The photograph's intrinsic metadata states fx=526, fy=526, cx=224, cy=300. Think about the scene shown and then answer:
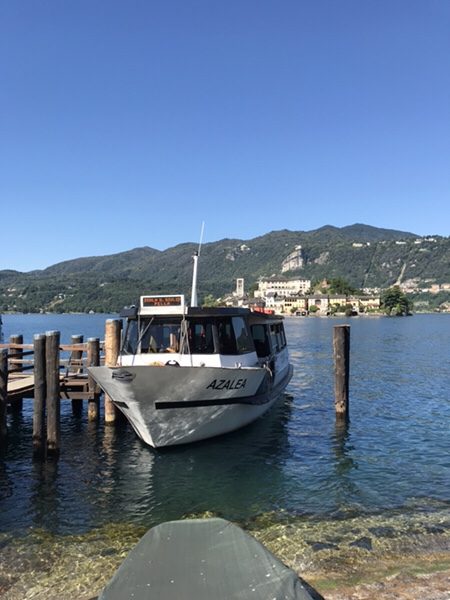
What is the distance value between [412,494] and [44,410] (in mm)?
9644

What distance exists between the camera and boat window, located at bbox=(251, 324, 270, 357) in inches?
789

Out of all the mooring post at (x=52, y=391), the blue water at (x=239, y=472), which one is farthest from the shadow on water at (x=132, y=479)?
the mooring post at (x=52, y=391)

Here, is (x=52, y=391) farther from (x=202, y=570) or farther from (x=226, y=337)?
(x=202, y=570)

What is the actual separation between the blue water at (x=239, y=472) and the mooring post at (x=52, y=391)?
62 cm

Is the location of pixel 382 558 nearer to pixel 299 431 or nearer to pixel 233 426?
pixel 233 426

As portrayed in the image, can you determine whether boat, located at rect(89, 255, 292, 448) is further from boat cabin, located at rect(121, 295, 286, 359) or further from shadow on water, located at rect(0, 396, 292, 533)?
shadow on water, located at rect(0, 396, 292, 533)

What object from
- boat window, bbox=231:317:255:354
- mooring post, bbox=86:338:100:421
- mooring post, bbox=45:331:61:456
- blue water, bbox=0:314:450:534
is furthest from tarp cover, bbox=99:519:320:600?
mooring post, bbox=86:338:100:421

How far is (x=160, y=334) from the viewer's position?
15.9m

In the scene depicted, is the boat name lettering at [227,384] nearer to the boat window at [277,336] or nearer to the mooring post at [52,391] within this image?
the mooring post at [52,391]

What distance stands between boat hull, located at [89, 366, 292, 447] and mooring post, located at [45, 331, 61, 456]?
39.7 inches

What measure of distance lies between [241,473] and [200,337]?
4269mm

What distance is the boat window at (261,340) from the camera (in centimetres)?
2003

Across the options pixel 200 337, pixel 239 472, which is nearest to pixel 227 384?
pixel 200 337

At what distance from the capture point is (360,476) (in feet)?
43.1
